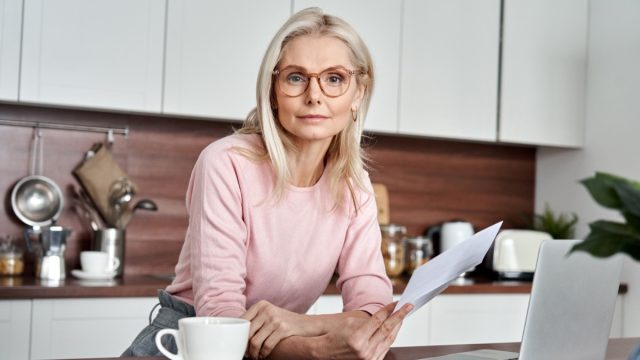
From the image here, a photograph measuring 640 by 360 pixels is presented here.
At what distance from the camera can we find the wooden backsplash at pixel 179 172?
2.99 metres

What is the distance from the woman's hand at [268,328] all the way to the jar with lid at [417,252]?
204 cm

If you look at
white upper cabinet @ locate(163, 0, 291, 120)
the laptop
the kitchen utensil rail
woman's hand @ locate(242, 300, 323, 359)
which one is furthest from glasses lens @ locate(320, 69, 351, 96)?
the kitchen utensil rail

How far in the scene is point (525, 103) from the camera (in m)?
3.45

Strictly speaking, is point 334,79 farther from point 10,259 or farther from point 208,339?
point 10,259

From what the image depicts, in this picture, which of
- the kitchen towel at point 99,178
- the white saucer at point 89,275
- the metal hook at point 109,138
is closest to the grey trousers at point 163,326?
the white saucer at point 89,275

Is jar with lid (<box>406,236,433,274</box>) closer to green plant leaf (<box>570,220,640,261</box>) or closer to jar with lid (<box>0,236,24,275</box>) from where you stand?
jar with lid (<box>0,236,24,275</box>)

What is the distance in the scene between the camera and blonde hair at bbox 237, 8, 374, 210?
1572 mm

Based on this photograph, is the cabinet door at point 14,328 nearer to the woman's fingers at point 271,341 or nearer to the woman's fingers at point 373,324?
the woman's fingers at point 271,341

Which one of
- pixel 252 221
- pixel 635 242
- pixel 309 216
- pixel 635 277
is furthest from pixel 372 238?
pixel 635 277

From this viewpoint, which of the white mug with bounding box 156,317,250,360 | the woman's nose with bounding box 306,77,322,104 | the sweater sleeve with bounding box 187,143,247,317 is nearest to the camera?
the white mug with bounding box 156,317,250,360

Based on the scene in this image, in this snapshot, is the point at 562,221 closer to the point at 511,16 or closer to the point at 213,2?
the point at 511,16

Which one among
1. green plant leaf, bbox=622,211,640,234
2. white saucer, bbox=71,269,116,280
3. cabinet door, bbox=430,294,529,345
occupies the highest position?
green plant leaf, bbox=622,211,640,234

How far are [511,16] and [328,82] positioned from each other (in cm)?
207

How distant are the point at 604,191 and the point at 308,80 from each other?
3.13 ft
